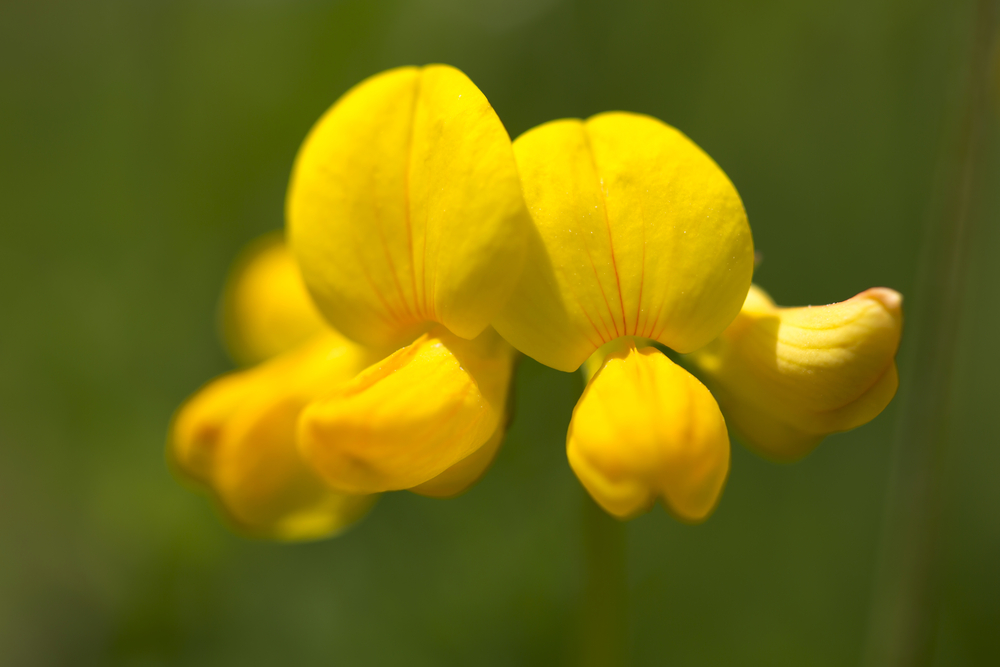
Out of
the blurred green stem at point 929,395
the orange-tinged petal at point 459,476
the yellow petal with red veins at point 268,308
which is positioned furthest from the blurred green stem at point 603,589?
the yellow petal with red veins at point 268,308

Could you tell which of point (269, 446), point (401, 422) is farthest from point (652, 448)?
point (269, 446)

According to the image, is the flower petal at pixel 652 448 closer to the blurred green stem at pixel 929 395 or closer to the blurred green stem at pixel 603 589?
the blurred green stem at pixel 603 589

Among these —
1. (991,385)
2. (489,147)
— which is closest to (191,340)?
(489,147)

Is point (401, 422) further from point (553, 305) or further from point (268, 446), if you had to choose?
point (268, 446)

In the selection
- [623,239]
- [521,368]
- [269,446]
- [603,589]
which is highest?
[623,239]

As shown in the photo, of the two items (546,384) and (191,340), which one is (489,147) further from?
(191,340)

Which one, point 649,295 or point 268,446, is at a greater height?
point 649,295
